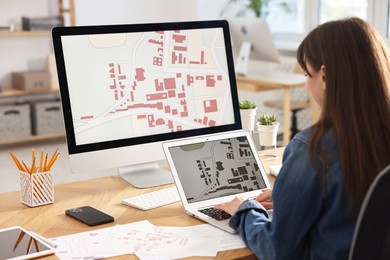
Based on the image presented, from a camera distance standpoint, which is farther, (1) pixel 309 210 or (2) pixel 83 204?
(2) pixel 83 204

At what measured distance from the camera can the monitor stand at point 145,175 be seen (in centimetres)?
209

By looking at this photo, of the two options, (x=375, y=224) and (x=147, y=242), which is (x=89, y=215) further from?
(x=375, y=224)

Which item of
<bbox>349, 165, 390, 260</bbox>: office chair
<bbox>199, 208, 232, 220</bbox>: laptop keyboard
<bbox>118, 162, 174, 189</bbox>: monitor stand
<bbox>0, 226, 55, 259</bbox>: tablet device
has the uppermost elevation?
<bbox>349, 165, 390, 260</bbox>: office chair

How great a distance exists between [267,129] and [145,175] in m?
0.45

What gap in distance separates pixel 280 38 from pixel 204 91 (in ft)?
13.5

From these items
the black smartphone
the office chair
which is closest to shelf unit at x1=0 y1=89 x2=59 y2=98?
the black smartphone

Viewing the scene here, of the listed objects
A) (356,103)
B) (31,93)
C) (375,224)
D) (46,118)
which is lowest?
(46,118)

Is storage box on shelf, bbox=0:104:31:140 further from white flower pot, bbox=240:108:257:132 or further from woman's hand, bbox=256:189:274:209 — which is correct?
woman's hand, bbox=256:189:274:209

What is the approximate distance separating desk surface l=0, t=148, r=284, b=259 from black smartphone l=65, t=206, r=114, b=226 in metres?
0.01

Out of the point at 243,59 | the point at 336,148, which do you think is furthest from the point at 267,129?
the point at 243,59

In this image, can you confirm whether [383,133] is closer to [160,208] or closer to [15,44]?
[160,208]

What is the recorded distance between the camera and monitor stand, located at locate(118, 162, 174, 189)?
2088mm

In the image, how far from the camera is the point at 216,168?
1.92 m

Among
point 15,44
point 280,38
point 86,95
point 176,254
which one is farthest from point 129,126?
point 280,38
